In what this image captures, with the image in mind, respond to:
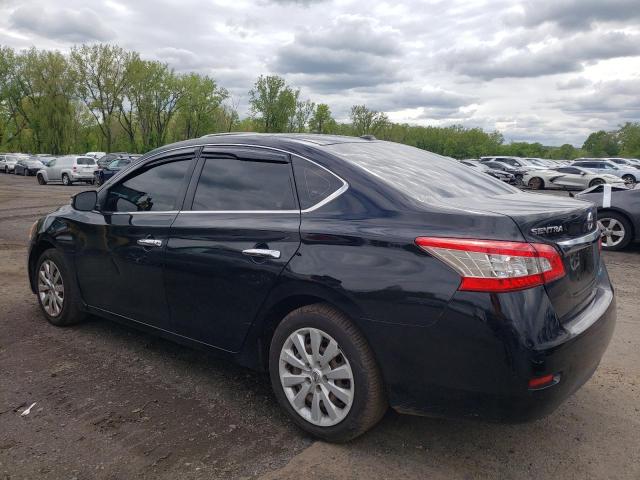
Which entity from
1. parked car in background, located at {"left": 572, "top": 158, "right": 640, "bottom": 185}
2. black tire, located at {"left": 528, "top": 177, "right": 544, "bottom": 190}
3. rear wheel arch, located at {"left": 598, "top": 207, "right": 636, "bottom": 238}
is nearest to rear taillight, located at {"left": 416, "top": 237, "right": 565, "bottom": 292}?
rear wheel arch, located at {"left": 598, "top": 207, "right": 636, "bottom": 238}

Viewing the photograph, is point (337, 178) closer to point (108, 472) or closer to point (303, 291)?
point (303, 291)

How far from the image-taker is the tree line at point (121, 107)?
59625mm

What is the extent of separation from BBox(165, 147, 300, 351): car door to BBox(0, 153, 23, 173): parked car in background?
159 feet

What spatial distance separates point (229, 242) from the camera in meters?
3.17

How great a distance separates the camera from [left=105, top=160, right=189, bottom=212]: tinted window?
146 inches

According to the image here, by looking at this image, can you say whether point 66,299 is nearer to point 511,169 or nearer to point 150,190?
point 150,190

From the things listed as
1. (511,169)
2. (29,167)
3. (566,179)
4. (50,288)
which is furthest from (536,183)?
(29,167)

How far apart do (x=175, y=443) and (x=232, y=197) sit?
1.44 metres

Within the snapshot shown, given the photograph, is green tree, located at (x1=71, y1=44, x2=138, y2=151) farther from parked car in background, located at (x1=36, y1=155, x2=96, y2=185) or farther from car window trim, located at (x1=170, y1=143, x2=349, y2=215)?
car window trim, located at (x1=170, y1=143, x2=349, y2=215)

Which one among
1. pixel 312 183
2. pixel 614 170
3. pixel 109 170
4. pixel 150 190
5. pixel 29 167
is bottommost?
pixel 29 167

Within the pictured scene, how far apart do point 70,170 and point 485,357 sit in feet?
99.5

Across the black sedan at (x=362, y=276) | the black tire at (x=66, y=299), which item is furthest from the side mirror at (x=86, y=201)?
the black tire at (x=66, y=299)

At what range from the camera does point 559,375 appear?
2428mm

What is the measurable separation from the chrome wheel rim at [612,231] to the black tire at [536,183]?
20.6 meters
